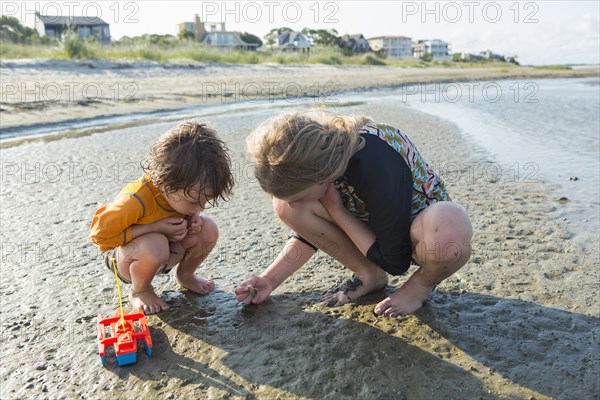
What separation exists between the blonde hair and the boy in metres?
0.28

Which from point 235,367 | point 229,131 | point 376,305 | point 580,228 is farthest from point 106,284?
point 229,131

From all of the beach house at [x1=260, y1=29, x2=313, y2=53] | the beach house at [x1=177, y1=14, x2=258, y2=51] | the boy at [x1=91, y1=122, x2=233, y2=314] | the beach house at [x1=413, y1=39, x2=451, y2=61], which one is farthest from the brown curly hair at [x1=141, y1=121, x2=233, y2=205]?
the beach house at [x1=413, y1=39, x2=451, y2=61]

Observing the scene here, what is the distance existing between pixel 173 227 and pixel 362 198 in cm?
78

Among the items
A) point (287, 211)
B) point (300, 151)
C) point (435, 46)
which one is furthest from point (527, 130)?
point (435, 46)

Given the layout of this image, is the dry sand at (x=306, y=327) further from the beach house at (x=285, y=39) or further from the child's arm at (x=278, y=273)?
the beach house at (x=285, y=39)

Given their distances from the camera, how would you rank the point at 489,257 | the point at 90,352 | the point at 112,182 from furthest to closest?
1. the point at 112,182
2. the point at 489,257
3. the point at 90,352

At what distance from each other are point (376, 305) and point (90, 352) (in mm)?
1083

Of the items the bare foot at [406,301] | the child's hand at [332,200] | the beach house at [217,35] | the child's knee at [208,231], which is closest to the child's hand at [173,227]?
the child's knee at [208,231]

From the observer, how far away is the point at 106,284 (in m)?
2.46

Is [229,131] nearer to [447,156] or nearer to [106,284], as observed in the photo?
[447,156]

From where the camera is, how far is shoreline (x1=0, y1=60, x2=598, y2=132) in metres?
7.78

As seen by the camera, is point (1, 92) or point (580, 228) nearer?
point (580, 228)

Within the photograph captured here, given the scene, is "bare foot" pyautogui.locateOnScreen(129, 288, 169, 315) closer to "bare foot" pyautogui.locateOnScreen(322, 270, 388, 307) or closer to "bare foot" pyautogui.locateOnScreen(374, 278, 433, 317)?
"bare foot" pyautogui.locateOnScreen(322, 270, 388, 307)

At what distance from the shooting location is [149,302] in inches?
87.2
